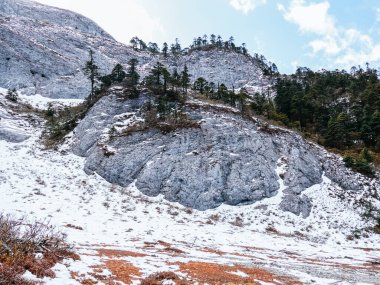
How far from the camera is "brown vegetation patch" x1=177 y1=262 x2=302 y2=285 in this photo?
762 inches

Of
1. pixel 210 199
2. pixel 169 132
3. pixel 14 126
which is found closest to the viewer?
pixel 210 199

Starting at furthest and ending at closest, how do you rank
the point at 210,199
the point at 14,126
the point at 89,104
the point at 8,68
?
1. the point at 8,68
2. the point at 89,104
3. the point at 14,126
4. the point at 210,199

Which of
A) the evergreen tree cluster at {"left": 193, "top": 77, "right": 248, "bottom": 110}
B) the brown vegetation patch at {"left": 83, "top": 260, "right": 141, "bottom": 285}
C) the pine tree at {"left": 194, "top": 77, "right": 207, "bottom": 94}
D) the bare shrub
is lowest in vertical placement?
the brown vegetation patch at {"left": 83, "top": 260, "right": 141, "bottom": 285}

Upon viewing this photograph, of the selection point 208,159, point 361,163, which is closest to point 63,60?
point 208,159

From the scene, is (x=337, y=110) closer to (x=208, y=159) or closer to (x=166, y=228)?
(x=208, y=159)

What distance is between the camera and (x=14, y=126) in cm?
7706

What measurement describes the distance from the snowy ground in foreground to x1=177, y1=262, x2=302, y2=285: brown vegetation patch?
44 centimetres

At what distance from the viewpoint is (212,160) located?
211 ft

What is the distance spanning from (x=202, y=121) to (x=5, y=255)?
6132 cm

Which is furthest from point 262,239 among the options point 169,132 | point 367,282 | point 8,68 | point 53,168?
point 8,68

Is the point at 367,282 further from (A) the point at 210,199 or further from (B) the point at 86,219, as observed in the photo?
(A) the point at 210,199

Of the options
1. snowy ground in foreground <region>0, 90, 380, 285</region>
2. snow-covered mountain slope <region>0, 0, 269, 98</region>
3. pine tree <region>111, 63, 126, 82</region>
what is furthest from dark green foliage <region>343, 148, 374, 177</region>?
snow-covered mountain slope <region>0, 0, 269, 98</region>

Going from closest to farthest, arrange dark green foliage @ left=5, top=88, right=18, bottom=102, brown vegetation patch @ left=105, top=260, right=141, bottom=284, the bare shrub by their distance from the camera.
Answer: the bare shrub → brown vegetation patch @ left=105, top=260, right=141, bottom=284 → dark green foliage @ left=5, top=88, right=18, bottom=102

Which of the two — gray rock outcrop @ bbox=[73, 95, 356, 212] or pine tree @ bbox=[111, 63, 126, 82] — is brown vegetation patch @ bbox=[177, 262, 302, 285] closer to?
gray rock outcrop @ bbox=[73, 95, 356, 212]
